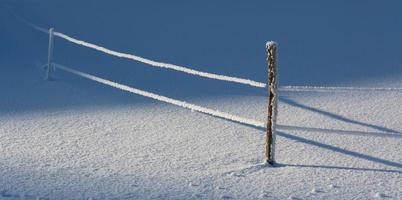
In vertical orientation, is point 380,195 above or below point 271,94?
below

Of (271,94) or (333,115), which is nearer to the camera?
(271,94)

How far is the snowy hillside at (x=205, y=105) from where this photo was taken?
16.7 feet

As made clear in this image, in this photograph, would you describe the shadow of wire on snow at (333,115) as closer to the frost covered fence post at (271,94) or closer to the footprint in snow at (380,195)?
the frost covered fence post at (271,94)

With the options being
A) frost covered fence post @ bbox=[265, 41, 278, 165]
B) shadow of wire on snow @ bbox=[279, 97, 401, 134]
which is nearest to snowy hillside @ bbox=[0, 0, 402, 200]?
shadow of wire on snow @ bbox=[279, 97, 401, 134]

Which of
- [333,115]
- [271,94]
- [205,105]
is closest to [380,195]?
[271,94]

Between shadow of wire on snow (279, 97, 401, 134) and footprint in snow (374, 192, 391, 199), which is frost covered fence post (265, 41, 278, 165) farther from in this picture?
shadow of wire on snow (279, 97, 401, 134)

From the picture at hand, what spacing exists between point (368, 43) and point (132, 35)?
4.17 meters

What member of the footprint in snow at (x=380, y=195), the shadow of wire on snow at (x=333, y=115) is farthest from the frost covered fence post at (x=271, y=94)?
the shadow of wire on snow at (x=333, y=115)

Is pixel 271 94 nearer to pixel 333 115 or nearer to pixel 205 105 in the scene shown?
pixel 333 115

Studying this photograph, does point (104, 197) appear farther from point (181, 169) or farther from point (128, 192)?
point (181, 169)

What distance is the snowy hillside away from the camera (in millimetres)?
5094

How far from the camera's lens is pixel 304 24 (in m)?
13.3

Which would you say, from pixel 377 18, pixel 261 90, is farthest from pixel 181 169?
pixel 377 18

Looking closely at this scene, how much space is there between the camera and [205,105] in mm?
8039
